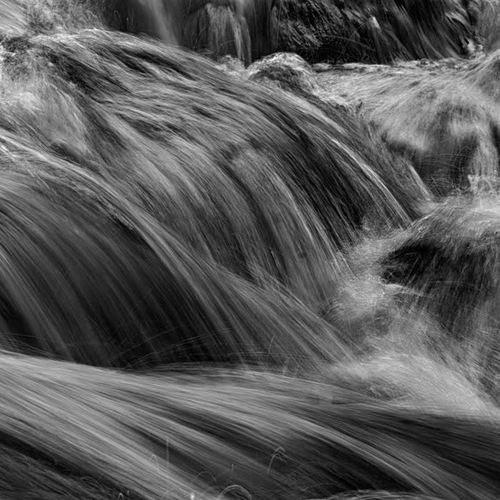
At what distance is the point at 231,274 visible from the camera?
12.8 feet

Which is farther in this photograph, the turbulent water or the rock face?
the rock face

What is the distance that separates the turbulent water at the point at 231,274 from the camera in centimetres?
258

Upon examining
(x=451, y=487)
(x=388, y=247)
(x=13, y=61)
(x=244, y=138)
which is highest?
(x=13, y=61)

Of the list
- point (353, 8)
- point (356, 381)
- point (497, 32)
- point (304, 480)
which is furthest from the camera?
point (497, 32)

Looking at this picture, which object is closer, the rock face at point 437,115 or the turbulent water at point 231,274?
the turbulent water at point 231,274

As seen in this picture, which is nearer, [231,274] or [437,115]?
[231,274]

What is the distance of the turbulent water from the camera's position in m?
2.58

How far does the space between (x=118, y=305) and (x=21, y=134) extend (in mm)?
1164

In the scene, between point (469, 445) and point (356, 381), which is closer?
point (469, 445)

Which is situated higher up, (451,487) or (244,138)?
(244,138)

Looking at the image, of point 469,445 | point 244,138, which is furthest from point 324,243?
point 469,445

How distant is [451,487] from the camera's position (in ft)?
8.82

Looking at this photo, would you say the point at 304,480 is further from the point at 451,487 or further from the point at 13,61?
the point at 13,61

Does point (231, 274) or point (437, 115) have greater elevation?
point (437, 115)
